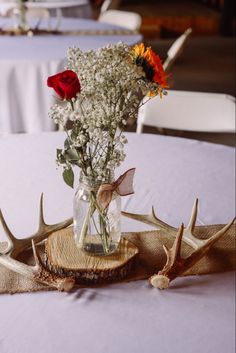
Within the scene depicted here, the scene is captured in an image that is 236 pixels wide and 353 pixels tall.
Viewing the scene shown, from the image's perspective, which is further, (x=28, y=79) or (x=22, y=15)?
(x=22, y=15)

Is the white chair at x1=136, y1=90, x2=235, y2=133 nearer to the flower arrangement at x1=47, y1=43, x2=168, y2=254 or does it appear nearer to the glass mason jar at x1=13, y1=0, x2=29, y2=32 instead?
the flower arrangement at x1=47, y1=43, x2=168, y2=254

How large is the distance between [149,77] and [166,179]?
0.61 m

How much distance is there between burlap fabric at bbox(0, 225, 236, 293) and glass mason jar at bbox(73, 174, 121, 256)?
0.25ft

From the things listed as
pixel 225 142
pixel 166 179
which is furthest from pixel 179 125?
pixel 225 142

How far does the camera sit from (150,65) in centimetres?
90

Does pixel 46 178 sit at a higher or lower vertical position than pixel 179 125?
higher

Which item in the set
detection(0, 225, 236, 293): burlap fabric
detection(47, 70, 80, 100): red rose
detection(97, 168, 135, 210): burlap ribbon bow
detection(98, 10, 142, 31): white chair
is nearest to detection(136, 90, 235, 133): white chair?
detection(0, 225, 236, 293): burlap fabric

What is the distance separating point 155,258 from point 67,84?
43 centimetres

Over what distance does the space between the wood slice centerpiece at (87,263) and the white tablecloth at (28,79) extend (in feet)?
6.07

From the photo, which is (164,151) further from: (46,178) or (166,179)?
(46,178)

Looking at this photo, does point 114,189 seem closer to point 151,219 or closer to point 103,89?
point 103,89

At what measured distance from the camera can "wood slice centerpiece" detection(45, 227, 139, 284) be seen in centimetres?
102

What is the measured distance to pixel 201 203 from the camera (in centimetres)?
138

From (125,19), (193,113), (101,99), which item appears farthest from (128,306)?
(125,19)
